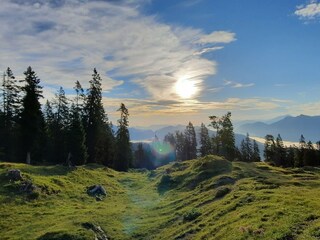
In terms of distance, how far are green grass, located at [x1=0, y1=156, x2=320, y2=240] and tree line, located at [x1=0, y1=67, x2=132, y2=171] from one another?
2145cm

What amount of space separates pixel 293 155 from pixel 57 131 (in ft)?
340

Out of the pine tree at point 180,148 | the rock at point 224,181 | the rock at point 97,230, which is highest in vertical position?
the pine tree at point 180,148

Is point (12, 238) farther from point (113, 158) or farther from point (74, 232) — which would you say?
point (113, 158)

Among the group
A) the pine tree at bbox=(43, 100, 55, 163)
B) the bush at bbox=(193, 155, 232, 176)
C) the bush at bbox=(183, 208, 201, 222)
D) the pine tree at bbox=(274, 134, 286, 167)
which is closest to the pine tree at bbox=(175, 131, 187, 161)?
the pine tree at bbox=(274, 134, 286, 167)

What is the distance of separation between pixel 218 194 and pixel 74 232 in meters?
18.0

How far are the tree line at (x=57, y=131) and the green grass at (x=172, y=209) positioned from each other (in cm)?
2145

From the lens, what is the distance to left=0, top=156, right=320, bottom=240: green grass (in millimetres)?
24688

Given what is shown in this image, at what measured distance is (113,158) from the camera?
115 metres

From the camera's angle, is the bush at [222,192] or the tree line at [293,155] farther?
the tree line at [293,155]

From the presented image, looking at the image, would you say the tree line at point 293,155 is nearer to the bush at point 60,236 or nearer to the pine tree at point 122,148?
the pine tree at point 122,148

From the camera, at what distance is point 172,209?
1572 inches

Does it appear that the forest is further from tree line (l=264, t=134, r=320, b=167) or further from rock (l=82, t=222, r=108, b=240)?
rock (l=82, t=222, r=108, b=240)

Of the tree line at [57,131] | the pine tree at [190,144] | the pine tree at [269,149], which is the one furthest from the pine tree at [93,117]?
the pine tree at [269,149]

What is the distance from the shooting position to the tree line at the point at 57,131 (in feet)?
→ 245
